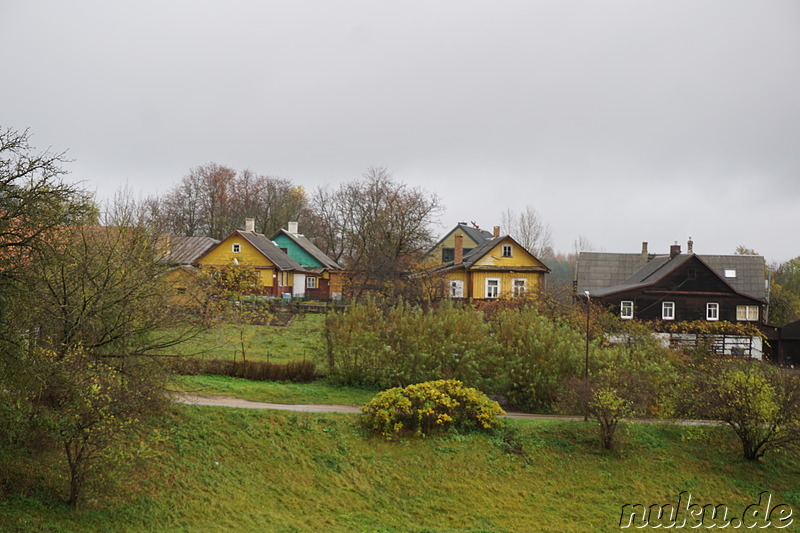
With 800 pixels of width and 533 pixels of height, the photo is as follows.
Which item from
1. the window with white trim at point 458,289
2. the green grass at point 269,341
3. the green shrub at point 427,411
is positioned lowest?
the green shrub at point 427,411

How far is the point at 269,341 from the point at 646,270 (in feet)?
81.8

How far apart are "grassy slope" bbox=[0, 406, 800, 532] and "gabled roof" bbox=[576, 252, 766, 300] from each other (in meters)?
19.5

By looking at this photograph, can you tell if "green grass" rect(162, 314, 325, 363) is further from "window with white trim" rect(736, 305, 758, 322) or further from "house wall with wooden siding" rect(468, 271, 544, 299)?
"window with white trim" rect(736, 305, 758, 322)

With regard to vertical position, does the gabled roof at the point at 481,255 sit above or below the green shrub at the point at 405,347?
above

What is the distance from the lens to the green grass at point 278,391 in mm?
18125

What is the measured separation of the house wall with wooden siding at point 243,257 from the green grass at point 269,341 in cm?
946

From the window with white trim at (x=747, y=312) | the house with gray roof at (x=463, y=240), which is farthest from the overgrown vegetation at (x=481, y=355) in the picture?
the house with gray roof at (x=463, y=240)

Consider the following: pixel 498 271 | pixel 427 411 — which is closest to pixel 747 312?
pixel 498 271

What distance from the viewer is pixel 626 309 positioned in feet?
114

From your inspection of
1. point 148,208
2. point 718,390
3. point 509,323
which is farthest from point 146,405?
point 718,390

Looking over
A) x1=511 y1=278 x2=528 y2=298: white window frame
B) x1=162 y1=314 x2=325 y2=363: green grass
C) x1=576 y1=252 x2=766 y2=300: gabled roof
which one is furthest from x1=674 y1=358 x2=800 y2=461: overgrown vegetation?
x1=511 y1=278 x2=528 y2=298: white window frame

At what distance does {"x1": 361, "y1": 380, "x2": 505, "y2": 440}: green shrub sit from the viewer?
16.4 m

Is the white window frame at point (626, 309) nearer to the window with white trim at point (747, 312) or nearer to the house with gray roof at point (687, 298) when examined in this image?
the house with gray roof at point (687, 298)

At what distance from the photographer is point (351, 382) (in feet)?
68.4
